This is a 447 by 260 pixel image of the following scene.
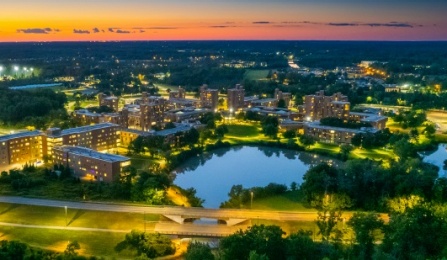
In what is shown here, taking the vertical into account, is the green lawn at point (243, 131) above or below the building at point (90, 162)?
→ below

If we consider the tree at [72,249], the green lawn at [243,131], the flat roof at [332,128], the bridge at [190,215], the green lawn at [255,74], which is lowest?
the green lawn at [243,131]

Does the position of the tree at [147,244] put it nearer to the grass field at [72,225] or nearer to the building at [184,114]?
the grass field at [72,225]

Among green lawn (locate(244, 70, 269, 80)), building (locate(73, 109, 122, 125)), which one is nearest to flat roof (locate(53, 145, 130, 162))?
building (locate(73, 109, 122, 125))

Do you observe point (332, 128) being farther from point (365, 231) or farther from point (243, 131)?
point (365, 231)

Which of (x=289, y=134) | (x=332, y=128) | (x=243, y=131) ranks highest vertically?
(x=332, y=128)

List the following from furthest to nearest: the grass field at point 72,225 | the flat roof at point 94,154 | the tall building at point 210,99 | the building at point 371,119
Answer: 1. the tall building at point 210,99
2. the building at point 371,119
3. the flat roof at point 94,154
4. the grass field at point 72,225

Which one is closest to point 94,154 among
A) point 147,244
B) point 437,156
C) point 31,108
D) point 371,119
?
point 147,244

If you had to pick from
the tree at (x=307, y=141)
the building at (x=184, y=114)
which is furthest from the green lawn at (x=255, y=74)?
the tree at (x=307, y=141)
